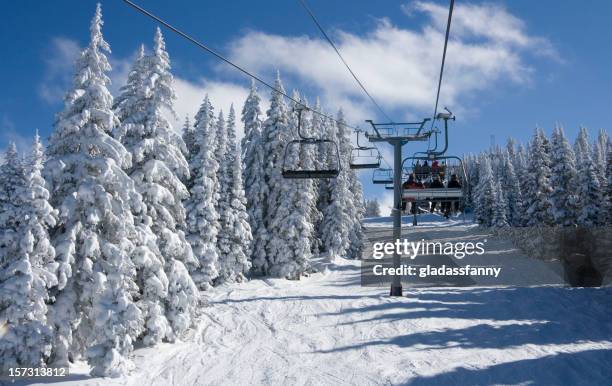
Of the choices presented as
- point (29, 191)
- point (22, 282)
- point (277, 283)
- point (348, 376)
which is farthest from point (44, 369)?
point (277, 283)

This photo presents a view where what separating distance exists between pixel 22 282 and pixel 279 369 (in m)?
9.38

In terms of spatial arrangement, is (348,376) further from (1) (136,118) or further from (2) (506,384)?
(1) (136,118)

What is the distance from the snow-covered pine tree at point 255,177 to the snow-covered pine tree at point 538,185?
27404mm

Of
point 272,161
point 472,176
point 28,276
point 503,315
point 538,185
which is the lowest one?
point 503,315

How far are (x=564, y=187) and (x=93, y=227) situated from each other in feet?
137

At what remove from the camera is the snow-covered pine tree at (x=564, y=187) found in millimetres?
43125

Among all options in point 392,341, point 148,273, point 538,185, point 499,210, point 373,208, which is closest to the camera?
point 148,273

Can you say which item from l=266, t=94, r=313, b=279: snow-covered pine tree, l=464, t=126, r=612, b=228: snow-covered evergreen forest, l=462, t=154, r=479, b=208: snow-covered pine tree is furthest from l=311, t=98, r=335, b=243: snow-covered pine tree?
l=462, t=154, r=479, b=208: snow-covered pine tree

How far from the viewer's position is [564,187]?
1727 inches

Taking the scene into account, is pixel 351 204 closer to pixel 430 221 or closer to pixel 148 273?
pixel 148 273

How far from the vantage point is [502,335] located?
19969 millimetres

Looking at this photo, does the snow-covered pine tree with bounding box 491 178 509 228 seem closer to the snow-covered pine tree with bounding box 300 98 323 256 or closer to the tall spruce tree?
the snow-covered pine tree with bounding box 300 98 323 256

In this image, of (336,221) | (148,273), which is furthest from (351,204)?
(148,273)

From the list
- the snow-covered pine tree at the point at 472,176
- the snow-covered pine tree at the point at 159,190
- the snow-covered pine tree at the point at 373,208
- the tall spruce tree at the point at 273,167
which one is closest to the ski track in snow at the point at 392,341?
the snow-covered pine tree at the point at 159,190
